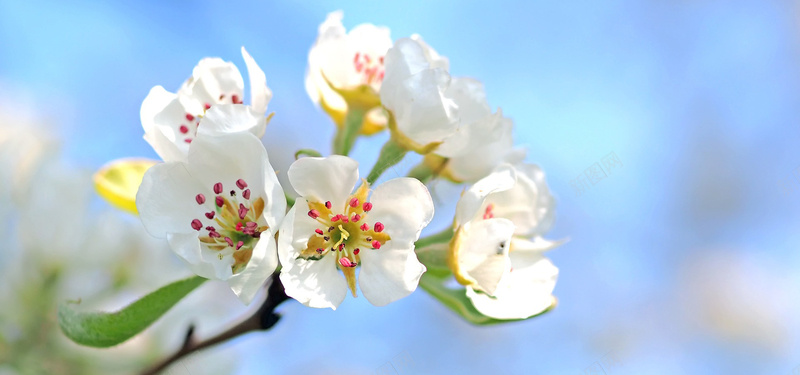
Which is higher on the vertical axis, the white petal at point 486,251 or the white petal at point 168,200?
the white petal at point 168,200

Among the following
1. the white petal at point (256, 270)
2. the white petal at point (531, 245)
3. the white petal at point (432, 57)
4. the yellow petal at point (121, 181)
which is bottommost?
the white petal at point (531, 245)

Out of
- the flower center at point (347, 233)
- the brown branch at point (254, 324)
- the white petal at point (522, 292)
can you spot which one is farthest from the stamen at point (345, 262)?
the white petal at point (522, 292)

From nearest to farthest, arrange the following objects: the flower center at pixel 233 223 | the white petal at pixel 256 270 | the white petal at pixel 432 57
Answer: the white petal at pixel 256 270, the flower center at pixel 233 223, the white petal at pixel 432 57

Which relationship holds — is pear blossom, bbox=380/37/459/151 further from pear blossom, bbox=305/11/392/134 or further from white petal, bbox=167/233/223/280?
white petal, bbox=167/233/223/280

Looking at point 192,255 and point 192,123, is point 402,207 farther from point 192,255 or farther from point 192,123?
point 192,123

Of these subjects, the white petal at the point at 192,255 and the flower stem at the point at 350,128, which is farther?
the flower stem at the point at 350,128

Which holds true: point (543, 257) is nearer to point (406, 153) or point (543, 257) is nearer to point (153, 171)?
point (406, 153)

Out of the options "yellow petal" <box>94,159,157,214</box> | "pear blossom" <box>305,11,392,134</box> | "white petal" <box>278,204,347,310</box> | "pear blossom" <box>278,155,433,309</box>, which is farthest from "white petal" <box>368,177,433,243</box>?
"yellow petal" <box>94,159,157,214</box>

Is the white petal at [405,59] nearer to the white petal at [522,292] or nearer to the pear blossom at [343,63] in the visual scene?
the pear blossom at [343,63]
